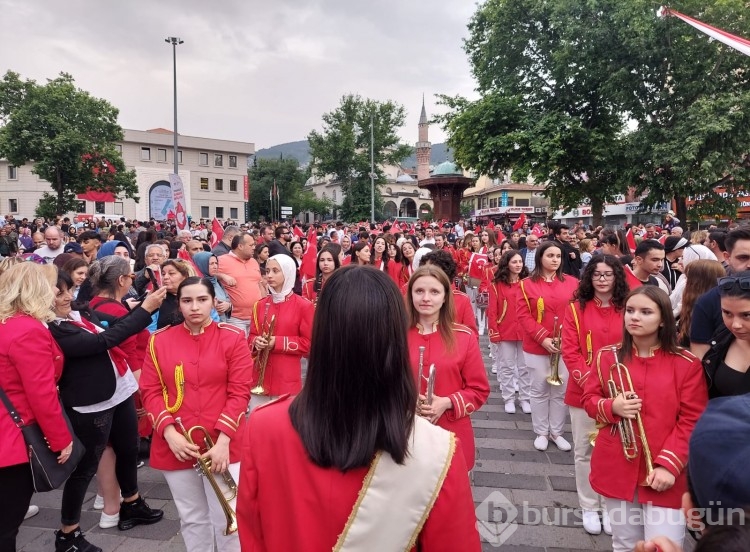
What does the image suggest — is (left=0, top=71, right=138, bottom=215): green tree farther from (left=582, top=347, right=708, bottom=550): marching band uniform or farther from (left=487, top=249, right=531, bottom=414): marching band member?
(left=582, top=347, right=708, bottom=550): marching band uniform

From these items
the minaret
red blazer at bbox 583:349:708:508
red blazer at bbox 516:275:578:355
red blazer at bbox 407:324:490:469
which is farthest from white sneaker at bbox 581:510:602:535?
the minaret

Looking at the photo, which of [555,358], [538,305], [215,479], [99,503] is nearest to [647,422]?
[555,358]

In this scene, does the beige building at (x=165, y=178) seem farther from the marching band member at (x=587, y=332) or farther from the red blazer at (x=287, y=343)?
the marching band member at (x=587, y=332)

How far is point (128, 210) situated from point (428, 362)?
58.8 meters

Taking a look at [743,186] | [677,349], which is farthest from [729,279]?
[743,186]

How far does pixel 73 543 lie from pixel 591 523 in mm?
Answer: 3662

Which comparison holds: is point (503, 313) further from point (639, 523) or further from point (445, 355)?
point (639, 523)

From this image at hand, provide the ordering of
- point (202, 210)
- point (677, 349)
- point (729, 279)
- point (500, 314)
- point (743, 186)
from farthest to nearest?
1. point (202, 210)
2. point (743, 186)
3. point (500, 314)
4. point (677, 349)
5. point (729, 279)

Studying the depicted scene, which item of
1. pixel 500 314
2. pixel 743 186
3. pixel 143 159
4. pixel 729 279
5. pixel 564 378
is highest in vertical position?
pixel 143 159

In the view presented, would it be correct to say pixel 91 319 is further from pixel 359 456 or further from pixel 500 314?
pixel 500 314

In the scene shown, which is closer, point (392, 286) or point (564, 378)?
point (392, 286)

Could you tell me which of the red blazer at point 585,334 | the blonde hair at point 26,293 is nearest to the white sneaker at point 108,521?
the blonde hair at point 26,293

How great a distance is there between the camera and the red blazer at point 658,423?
276cm

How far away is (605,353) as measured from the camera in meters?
3.18
